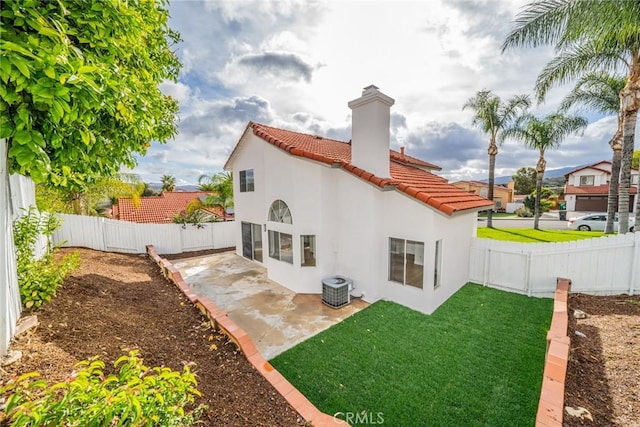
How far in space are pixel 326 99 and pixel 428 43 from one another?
420 centimetres

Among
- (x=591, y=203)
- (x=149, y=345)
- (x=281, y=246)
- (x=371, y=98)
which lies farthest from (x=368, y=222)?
(x=591, y=203)

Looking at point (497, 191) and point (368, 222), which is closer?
point (368, 222)

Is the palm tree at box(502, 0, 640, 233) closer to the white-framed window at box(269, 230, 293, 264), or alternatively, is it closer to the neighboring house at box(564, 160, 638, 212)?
the white-framed window at box(269, 230, 293, 264)

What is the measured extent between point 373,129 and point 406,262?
467 centimetres

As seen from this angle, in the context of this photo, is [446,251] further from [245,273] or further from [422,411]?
[245,273]

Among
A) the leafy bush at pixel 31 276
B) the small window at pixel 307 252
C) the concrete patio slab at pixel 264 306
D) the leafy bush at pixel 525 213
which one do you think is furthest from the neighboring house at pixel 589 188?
the leafy bush at pixel 31 276

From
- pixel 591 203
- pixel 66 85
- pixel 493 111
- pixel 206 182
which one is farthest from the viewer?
pixel 591 203

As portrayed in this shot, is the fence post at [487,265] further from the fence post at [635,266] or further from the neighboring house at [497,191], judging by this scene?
the neighboring house at [497,191]

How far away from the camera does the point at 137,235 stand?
1427cm

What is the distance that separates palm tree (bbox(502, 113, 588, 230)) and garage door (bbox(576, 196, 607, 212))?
2705 centimetres

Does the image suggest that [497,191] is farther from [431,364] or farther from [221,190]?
[431,364]

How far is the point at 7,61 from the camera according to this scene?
200 cm

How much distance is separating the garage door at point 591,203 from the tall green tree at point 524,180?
53.1 feet

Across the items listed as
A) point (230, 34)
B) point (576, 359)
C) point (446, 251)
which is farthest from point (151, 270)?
point (576, 359)
